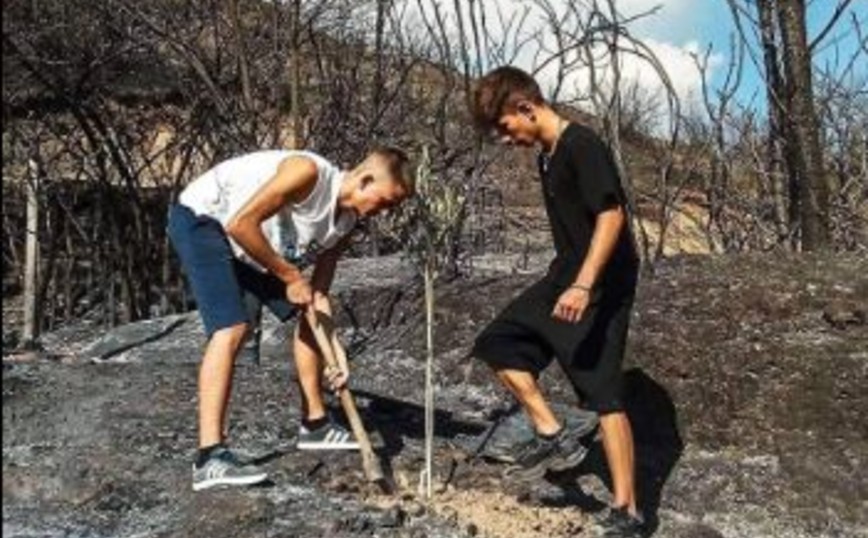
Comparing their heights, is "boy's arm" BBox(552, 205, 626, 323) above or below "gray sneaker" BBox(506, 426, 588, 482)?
above

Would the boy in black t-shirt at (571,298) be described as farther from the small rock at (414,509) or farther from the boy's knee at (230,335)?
the boy's knee at (230,335)

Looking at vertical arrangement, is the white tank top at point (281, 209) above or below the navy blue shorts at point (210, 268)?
above

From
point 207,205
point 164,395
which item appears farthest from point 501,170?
point 207,205

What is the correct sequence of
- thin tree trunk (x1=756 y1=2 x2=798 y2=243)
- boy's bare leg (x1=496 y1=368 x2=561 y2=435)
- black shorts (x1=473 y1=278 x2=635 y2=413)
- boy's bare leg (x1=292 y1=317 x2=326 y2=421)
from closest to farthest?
black shorts (x1=473 y1=278 x2=635 y2=413) < boy's bare leg (x1=496 y1=368 x2=561 y2=435) < boy's bare leg (x1=292 y1=317 x2=326 y2=421) < thin tree trunk (x1=756 y1=2 x2=798 y2=243)

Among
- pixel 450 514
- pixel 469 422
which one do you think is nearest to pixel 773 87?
pixel 469 422

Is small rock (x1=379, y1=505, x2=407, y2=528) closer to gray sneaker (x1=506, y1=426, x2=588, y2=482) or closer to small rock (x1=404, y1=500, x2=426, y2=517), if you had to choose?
small rock (x1=404, y1=500, x2=426, y2=517)

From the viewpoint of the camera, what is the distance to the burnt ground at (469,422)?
187 inches

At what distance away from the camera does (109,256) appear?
38.8ft

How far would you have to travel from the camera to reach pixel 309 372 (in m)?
5.26

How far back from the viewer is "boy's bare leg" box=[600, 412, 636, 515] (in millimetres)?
4707

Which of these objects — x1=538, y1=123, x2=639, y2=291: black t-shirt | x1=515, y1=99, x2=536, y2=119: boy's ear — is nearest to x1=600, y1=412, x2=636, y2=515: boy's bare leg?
x1=538, y1=123, x2=639, y2=291: black t-shirt

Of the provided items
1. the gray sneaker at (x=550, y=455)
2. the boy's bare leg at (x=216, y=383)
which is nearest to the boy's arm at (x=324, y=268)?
the boy's bare leg at (x=216, y=383)

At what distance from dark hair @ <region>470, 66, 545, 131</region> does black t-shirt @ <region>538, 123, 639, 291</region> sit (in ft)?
0.60

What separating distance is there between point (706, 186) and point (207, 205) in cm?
618
